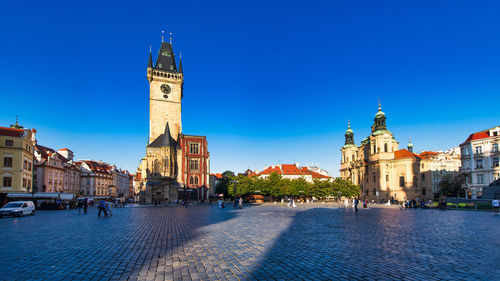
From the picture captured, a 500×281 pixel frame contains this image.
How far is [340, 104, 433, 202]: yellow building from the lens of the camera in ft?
256

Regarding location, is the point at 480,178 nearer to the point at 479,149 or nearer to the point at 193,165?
the point at 479,149

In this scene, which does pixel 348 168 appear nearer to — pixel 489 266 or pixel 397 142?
pixel 397 142

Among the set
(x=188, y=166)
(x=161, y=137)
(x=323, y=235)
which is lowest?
(x=323, y=235)

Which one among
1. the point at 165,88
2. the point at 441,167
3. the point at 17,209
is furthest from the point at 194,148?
the point at 441,167

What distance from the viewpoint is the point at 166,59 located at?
74.2m

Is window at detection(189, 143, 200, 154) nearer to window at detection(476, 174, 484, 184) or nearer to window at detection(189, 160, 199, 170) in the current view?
window at detection(189, 160, 199, 170)

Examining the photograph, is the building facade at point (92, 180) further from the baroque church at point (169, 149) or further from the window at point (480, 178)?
the window at point (480, 178)

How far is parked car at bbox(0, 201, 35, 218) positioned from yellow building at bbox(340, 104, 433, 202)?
71.7m

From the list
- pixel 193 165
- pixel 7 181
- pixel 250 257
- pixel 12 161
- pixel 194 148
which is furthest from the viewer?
pixel 194 148

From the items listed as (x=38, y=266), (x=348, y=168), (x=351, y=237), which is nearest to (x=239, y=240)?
(x=351, y=237)

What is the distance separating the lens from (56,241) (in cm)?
1213

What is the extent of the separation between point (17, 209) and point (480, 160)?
7284 centimetres

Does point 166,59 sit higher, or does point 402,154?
point 166,59

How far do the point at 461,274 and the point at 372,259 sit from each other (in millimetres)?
2200
